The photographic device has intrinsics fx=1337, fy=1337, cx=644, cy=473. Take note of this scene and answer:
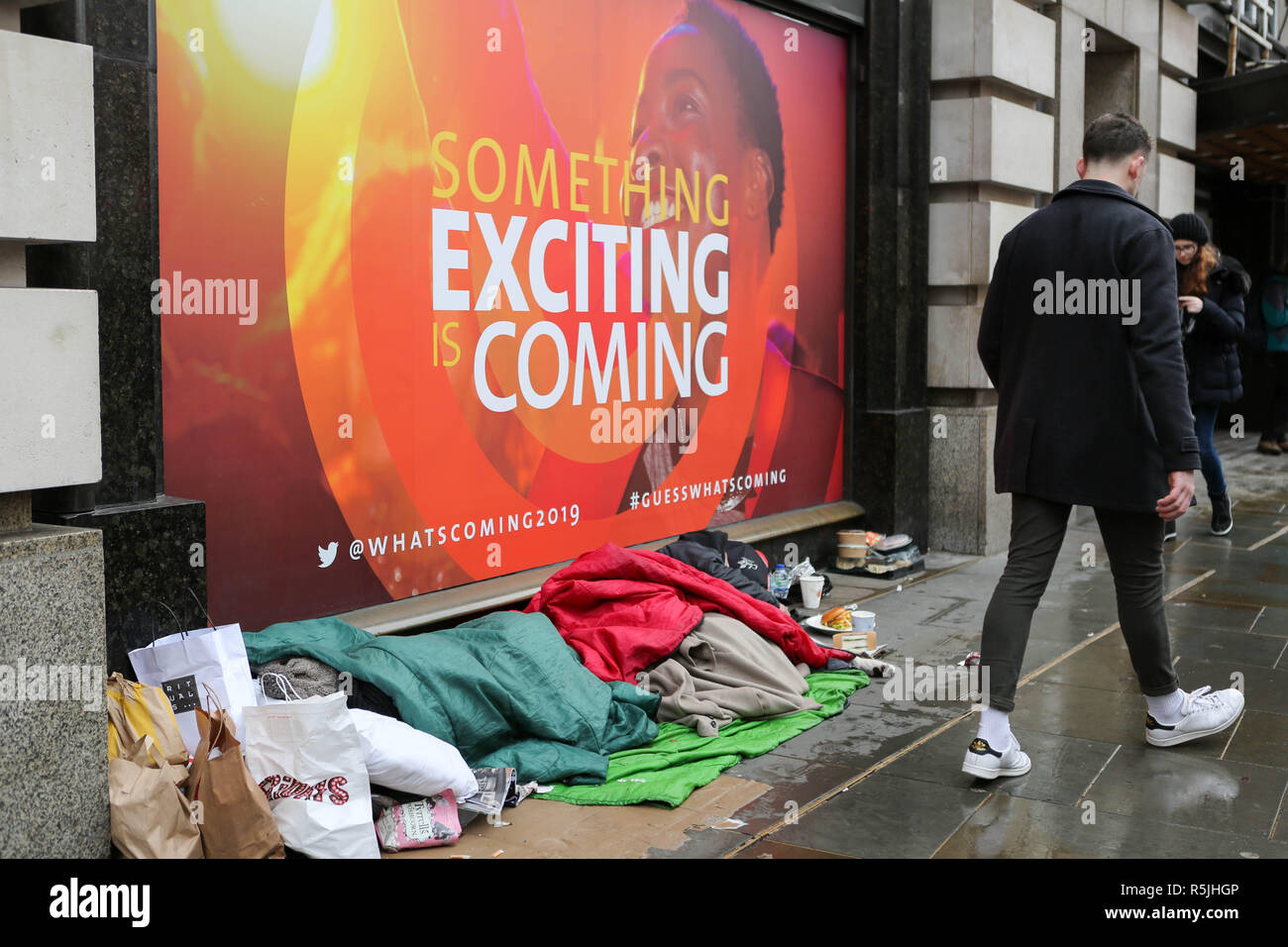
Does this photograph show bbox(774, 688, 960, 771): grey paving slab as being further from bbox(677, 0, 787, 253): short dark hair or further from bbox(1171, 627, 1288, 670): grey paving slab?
bbox(677, 0, 787, 253): short dark hair

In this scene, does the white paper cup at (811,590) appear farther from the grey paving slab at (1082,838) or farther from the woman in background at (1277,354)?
the woman in background at (1277,354)

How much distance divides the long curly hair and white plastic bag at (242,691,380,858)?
6703 mm

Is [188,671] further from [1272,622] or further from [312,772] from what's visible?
[1272,622]

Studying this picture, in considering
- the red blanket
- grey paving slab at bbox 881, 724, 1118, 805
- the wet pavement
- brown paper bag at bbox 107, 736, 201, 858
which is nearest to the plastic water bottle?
the wet pavement

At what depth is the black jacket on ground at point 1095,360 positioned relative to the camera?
4.11 m

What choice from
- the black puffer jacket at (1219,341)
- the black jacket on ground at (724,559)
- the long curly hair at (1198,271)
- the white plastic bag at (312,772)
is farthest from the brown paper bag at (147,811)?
the black puffer jacket at (1219,341)

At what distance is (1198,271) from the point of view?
27.7ft

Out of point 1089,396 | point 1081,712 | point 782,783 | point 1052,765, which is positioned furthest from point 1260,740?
point 782,783

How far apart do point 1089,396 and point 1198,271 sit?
15.8 ft

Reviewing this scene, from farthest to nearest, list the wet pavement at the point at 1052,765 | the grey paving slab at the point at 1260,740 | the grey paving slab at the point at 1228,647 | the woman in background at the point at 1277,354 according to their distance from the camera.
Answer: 1. the woman in background at the point at 1277,354
2. the grey paving slab at the point at 1228,647
3. the grey paving slab at the point at 1260,740
4. the wet pavement at the point at 1052,765

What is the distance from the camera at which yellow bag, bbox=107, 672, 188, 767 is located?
11.7 feet

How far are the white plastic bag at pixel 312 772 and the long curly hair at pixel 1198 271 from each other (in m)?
6.70

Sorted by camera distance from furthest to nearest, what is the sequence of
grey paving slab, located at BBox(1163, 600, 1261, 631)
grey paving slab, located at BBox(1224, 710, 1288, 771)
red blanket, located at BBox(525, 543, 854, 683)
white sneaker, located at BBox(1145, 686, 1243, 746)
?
grey paving slab, located at BBox(1163, 600, 1261, 631)
red blanket, located at BBox(525, 543, 854, 683)
white sneaker, located at BBox(1145, 686, 1243, 746)
grey paving slab, located at BBox(1224, 710, 1288, 771)

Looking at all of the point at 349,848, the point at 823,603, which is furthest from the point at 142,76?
the point at 823,603
